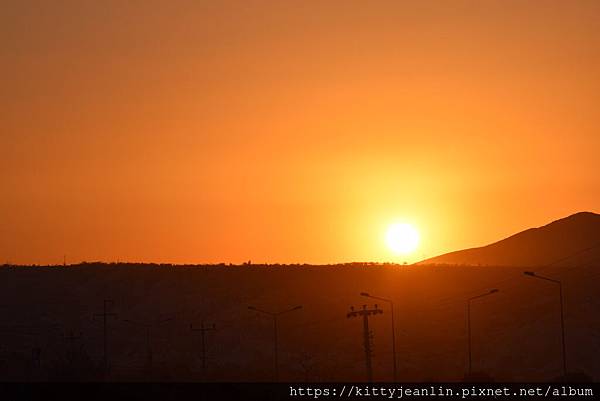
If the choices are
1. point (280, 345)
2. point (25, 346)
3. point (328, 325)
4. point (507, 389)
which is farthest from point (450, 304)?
point (507, 389)

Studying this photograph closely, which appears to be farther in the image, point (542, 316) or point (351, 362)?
point (542, 316)

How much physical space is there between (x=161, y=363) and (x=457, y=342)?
41317 millimetres

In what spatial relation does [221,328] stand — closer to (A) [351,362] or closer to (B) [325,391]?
(A) [351,362]

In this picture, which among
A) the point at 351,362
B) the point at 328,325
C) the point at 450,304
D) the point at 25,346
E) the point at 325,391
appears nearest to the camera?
the point at 325,391

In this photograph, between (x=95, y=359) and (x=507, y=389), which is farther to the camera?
(x=95, y=359)

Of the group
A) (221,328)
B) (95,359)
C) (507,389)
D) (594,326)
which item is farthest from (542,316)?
(507,389)

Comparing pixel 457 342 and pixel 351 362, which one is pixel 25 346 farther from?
pixel 457 342

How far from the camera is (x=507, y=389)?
8950cm

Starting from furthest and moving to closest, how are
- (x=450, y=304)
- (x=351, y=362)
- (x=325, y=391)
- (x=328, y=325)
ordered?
(x=450, y=304) → (x=328, y=325) → (x=351, y=362) → (x=325, y=391)

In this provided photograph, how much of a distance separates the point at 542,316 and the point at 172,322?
5532 cm

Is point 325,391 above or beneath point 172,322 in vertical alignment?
beneath

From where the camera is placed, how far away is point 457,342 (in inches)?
6540

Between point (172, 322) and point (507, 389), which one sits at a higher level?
point (172, 322)

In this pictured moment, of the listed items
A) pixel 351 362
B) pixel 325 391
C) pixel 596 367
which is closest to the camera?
pixel 325 391
